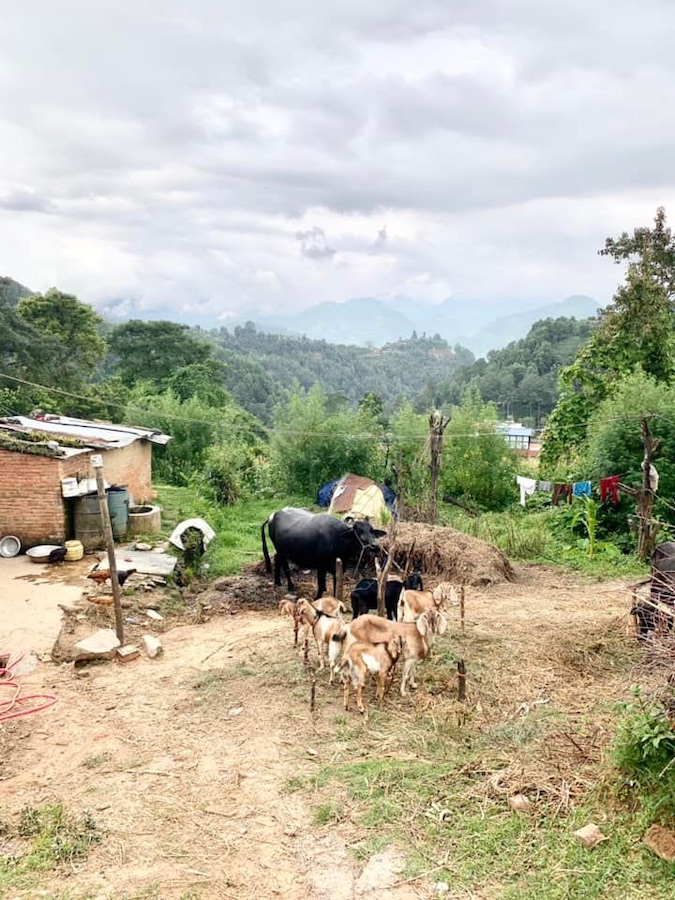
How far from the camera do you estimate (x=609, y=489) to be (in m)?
15.9

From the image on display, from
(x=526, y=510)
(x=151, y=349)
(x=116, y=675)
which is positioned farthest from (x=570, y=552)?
(x=151, y=349)

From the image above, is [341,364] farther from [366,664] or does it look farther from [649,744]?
[649,744]

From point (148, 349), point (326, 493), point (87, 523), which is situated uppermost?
point (148, 349)

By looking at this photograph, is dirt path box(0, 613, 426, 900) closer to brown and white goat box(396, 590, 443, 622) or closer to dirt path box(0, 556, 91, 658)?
dirt path box(0, 556, 91, 658)

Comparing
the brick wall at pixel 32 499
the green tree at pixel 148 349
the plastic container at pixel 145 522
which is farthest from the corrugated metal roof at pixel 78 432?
the green tree at pixel 148 349

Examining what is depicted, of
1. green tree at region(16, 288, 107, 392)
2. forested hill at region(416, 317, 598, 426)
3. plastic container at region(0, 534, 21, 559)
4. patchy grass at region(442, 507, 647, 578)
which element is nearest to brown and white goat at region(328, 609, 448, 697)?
patchy grass at region(442, 507, 647, 578)

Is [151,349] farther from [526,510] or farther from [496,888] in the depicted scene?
[496,888]

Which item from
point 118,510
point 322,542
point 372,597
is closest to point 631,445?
point 322,542

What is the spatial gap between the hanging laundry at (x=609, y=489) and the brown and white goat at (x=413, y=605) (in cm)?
932

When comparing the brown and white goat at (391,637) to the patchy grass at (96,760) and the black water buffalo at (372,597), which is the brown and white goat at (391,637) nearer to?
the black water buffalo at (372,597)

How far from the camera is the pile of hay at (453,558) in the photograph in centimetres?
1208

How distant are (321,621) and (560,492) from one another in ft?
44.1

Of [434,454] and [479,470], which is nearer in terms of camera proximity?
[434,454]

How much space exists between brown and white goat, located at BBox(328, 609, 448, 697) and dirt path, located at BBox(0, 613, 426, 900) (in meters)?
0.65
